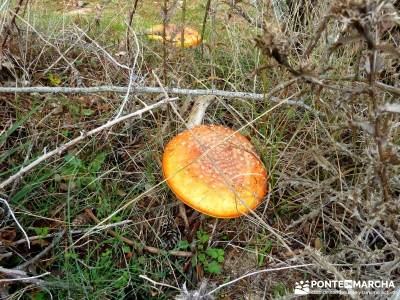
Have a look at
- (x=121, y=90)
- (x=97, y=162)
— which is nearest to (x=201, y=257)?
(x=97, y=162)

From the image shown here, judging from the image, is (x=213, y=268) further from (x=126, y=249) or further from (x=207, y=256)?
(x=126, y=249)

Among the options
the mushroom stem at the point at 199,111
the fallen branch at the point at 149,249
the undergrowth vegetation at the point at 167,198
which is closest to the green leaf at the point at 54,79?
the undergrowth vegetation at the point at 167,198

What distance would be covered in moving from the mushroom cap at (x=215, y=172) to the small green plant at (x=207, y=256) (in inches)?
8.3

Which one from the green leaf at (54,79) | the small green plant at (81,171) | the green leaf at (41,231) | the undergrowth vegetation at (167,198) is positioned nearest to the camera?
the undergrowth vegetation at (167,198)

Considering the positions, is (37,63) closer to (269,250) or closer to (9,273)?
(9,273)

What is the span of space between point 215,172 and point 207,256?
36 centimetres

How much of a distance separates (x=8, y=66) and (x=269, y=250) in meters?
1.46

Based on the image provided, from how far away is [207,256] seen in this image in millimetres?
1791

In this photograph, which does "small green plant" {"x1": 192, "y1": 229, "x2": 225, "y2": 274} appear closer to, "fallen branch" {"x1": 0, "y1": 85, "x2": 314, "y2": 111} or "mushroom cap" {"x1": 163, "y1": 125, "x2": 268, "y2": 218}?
"mushroom cap" {"x1": 163, "y1": 125, "x2": 268, "y2": 218}

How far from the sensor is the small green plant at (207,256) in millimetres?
1745

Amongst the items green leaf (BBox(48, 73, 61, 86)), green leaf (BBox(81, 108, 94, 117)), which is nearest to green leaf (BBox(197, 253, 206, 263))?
green leaf (BBox(81, 108, 94, 117))

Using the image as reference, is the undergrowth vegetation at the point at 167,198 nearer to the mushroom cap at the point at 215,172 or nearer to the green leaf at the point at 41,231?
the green leaf at the point at 41,231

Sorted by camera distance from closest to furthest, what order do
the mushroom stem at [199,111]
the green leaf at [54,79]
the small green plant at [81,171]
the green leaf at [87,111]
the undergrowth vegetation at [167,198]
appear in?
the undergrowth vegetation at [167,198]
the small green plant at [81,171]
the mushroom stem at [199,111]
the green leaf at [87,111]
the green leaf at [54,79]

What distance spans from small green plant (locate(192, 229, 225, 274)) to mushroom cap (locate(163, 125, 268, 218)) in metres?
0.21
